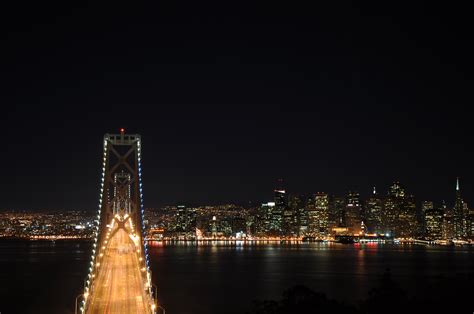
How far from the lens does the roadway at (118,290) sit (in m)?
24.6

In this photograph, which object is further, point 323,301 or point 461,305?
point 461,305

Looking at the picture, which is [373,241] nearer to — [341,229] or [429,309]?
[341,229]

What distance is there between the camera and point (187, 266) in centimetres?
6606

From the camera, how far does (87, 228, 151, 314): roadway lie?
80.8ft

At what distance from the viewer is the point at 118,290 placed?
97.8 ft

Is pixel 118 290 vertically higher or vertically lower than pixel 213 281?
higher

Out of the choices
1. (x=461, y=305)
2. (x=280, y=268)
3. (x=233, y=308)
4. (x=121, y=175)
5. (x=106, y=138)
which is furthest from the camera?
(x=121, y=175)

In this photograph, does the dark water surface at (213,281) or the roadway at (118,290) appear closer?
the roadway at (118,290)

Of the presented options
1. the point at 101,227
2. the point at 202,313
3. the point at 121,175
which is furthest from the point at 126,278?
the point at 121,175

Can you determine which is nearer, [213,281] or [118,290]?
[118,290]

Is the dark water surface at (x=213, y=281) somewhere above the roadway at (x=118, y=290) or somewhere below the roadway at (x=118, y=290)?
below

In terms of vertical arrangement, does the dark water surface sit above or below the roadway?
below

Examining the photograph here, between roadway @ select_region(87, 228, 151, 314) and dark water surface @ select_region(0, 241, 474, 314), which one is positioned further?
dark water surface @ select_region(0, 241, 474, 314)

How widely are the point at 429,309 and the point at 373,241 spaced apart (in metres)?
151
